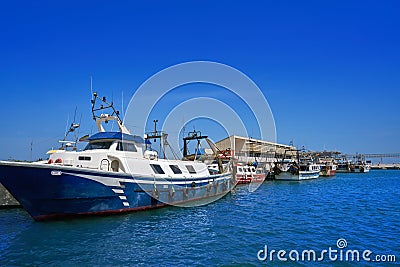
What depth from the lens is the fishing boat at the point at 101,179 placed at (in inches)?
599

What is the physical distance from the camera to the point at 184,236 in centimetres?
1432

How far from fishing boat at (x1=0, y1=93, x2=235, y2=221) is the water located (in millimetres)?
828

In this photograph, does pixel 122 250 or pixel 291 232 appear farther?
pixel 291 232

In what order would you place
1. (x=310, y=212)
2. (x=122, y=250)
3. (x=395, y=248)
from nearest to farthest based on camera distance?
(x=122, y=250) < (x=395, y=248) < (x=310, y=212)

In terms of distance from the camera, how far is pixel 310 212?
2148cm

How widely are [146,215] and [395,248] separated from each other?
523 inches

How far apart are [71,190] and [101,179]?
1.67 meters

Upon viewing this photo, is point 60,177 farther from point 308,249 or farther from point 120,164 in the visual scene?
point 308,249

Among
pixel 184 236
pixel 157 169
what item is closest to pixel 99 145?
pixel 157 169

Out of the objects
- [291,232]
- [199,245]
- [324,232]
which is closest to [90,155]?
[199,245]

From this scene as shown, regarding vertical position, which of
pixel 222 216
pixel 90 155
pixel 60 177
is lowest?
pixel 222 216

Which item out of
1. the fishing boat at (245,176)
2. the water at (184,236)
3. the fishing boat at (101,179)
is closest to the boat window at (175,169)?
the fishing boat at (101,179)

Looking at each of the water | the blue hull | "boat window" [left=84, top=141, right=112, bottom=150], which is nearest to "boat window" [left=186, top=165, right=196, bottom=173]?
the water

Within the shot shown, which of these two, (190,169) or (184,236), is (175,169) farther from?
(184,236)
